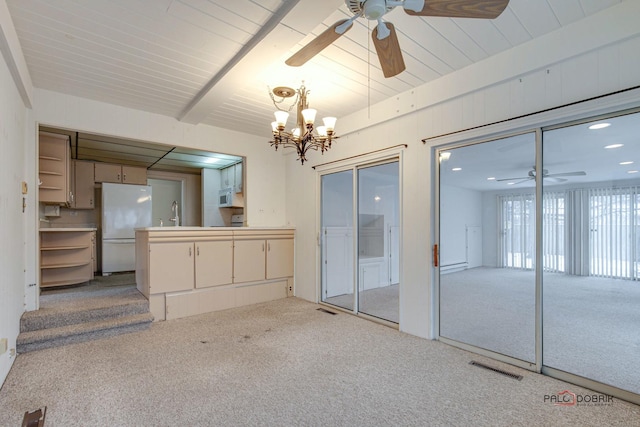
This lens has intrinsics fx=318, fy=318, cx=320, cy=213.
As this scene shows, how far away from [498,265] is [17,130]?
180 inches

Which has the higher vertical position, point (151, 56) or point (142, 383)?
point (151, 56)

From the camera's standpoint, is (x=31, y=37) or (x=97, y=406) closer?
(x=97, y=406)

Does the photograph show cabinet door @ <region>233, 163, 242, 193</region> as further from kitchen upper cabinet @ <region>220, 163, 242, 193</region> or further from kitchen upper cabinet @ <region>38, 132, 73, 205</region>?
kitchen upper cabinet @ <region>38, 132, 73, 205</region>

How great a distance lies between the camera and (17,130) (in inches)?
112

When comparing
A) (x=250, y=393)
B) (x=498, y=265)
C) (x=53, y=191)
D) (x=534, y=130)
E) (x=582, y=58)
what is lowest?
(x=250, y=393)

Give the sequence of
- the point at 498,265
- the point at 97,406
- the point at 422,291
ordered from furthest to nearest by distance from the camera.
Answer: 1. the point at 422,291
2. the point at 498,265
3. the point at 97,406

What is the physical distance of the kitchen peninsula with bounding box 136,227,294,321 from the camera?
3.79m

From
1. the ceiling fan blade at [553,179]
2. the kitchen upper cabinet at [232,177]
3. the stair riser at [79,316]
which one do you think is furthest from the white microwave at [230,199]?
the ceiling fan blade at [553,179]

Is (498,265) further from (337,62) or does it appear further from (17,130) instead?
(17,130)

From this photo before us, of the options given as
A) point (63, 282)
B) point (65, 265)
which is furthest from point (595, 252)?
point (63, 282)

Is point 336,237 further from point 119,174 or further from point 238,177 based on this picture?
point 119,174

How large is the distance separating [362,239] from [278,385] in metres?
2.25

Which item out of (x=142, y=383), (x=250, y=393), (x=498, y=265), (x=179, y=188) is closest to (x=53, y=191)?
(x=179, y=188)
